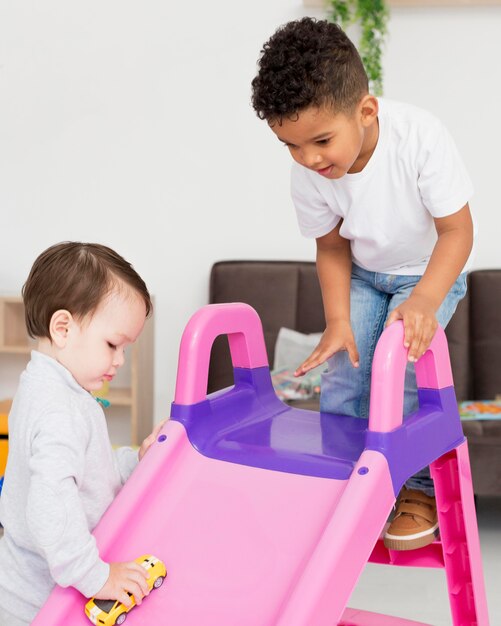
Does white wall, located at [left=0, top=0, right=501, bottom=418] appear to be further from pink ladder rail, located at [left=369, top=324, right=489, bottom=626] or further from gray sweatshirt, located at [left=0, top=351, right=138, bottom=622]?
gray sweatshirt, located at [left=0, top=351, right=138, bottom=622]

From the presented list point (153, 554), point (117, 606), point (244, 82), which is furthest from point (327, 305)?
point (244, 82)

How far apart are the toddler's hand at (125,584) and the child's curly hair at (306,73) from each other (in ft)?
2.28

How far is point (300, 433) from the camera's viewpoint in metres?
1.38

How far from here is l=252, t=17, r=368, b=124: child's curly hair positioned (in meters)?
1.27

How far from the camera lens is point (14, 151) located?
3115mm

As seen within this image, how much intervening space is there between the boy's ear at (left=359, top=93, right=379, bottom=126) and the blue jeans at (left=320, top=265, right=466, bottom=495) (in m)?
0.32

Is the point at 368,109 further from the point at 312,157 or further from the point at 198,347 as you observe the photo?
the point at 198,347

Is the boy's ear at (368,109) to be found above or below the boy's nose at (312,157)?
above

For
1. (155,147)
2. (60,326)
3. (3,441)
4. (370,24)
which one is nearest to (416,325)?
(60,326)

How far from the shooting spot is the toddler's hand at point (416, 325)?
124 cm

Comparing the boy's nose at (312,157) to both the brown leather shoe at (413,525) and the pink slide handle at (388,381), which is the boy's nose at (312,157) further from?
the brown leather shoe at (413,525)

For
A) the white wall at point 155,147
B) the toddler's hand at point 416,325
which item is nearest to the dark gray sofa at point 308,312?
the white wall at point 155,147

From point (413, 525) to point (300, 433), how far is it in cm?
28

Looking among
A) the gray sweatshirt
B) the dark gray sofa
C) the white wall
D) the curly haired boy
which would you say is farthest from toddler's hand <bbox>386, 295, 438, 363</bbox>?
the white wall
